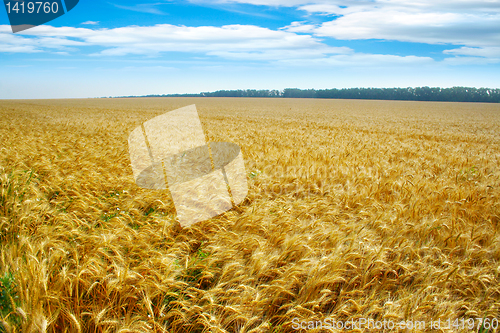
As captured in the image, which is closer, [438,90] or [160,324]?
[160,324]

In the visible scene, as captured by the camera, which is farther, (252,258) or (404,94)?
(404,94)

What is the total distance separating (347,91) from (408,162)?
5340 inches

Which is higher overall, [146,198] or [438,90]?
[438,90]

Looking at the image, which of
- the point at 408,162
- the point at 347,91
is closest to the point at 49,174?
the point at 408,162

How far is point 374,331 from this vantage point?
2.27 metres

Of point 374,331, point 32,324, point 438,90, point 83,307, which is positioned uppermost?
point 438,90

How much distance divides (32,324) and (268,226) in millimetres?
2667

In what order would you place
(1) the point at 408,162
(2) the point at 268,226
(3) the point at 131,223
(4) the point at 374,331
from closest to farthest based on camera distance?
1. (4) the point at 374,331
2. (2) the point at 268,226
3. (3) the point at 131,223
4. (1) the point at 408,162

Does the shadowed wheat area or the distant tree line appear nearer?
the shadowed wheat area

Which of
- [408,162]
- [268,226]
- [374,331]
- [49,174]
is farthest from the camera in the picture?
[408,162]

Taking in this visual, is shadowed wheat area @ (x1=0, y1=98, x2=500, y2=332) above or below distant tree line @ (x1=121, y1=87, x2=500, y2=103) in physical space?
below

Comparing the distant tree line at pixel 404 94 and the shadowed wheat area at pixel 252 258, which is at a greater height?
the distant tree line at pixel 404 94

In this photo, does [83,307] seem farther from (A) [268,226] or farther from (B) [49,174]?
(B) [49,174]

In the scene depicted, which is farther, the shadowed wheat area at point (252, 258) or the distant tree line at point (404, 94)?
the distant tree line at point (404, 94)
